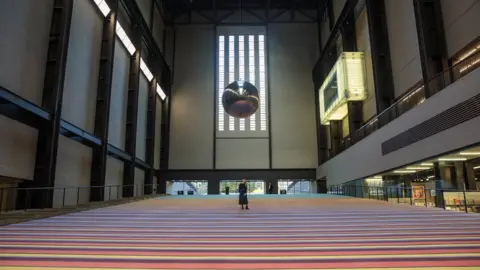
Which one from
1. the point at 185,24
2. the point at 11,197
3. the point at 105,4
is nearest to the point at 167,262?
the point at 11,197

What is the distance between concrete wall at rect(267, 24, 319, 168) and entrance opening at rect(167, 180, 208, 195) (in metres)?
7.34

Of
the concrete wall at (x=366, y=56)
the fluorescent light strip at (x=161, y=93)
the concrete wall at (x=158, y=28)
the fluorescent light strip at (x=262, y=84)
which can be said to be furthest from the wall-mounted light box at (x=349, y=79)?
the concrete wall at (x=158, y=28)

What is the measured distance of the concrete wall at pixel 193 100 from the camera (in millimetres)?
34250

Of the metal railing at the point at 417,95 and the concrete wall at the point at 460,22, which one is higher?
the concrete wall at the point at 460,22

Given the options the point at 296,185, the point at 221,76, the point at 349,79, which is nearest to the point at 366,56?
the point at 349,79

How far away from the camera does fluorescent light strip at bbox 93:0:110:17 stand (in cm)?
1988

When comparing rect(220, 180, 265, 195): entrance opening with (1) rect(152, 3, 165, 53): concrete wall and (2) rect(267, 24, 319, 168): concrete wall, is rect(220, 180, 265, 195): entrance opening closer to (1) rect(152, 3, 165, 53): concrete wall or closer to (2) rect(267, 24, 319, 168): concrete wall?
(2) rect(267, 24, 319, 168): concrete wall

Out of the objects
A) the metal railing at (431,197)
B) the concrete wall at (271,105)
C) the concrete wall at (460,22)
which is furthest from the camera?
the concrete wall at (271,105)

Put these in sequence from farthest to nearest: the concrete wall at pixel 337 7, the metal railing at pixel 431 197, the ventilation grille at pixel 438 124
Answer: the concrete wall at pixel 337 7 → the ventilation grille at pixel 438 124 → the metal railing at pixel 431 197

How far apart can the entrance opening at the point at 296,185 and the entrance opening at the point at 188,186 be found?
7.47 meters

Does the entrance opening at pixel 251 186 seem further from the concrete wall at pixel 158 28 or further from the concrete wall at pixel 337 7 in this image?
the concrete wall at pixel 337 7

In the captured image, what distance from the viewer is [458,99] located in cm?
1185

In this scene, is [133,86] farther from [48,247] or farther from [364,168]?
[48,247]

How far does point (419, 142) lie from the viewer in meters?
14.7
